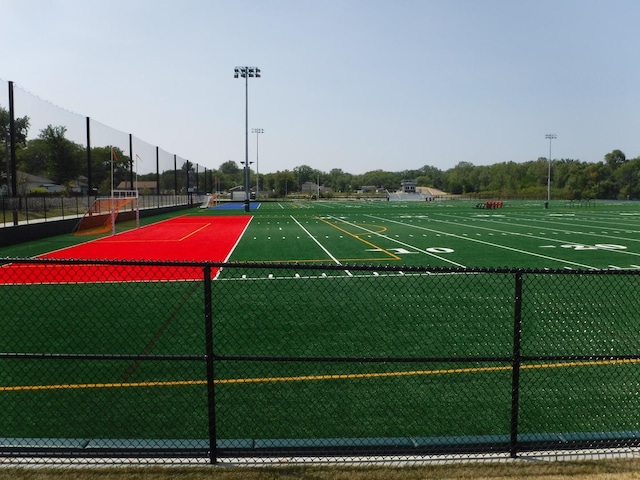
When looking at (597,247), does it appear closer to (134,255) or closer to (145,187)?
(134,255)

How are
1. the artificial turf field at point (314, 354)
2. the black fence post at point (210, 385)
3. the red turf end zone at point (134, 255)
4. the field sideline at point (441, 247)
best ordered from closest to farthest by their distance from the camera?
Result: 1. the black fence post at point (210, 385)
2. the artificial turf field at point (314, 354)
3. the red turf end zone at point (134, 255)
4. the field sideline at point (441, 247)

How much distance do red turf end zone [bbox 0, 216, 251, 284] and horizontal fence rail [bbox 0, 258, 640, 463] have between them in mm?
2313

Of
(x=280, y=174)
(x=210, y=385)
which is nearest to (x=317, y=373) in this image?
(x=210, y=385)

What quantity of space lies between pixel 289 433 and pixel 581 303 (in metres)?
6.99

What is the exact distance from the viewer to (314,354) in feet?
22.9

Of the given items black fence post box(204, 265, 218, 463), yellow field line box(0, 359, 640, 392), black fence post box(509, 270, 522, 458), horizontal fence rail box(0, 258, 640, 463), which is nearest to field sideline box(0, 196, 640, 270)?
horizontal fence rail box(0, 258, 640, 463)

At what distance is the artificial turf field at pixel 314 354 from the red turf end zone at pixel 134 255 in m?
0.21

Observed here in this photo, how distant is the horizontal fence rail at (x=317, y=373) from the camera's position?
4.25m

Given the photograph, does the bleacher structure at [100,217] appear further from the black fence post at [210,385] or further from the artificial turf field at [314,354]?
the black fence post at [210,385]

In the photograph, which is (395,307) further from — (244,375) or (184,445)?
(184,445)

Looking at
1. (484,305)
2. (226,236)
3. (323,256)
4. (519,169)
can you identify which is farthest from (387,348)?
(519,169)

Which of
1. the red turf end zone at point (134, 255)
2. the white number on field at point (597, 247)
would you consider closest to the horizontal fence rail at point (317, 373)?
the red turf end zone at point (134, 255)

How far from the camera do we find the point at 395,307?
9.47 m

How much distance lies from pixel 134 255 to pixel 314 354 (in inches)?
481
